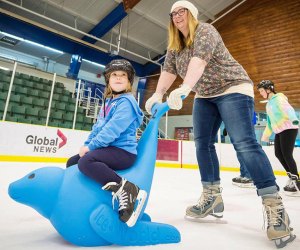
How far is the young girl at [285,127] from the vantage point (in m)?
2.04

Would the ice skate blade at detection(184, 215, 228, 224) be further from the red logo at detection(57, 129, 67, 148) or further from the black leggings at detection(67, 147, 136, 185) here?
the red logo at detection(57, 129, 67, 148)

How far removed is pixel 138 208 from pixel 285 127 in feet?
5.73

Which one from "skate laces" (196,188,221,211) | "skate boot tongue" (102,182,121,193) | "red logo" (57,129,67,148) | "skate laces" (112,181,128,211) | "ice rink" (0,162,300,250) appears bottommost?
"ice rink" (0,162,300,250)

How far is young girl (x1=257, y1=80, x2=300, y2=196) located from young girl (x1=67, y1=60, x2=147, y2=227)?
155 centimetres

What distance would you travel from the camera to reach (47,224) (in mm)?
961

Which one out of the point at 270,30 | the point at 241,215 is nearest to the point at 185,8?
the point at 241,215

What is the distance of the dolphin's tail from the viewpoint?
0.70 meters

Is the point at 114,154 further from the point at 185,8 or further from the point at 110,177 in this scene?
the point at 185,8

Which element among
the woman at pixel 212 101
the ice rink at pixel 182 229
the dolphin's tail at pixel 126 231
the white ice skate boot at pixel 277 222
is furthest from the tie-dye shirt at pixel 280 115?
the dolphin's tail at pixel 126 231

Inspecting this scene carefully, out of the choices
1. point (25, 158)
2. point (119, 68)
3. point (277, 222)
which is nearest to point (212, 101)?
point (119, 68)

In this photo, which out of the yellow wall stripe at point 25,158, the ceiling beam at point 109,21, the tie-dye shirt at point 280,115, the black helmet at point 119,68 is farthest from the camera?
the ceiling beam at point 109,21

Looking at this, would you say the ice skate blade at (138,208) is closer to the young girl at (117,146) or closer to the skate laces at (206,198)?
the young girl at (117,146)

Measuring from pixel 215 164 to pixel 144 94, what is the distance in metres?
4.08

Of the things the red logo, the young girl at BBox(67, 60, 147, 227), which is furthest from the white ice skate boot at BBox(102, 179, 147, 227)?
the red logo
